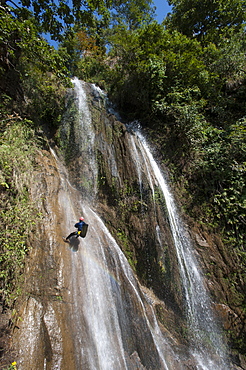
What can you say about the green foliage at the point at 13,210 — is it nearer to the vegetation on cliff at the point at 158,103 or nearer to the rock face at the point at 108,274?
the vegetation on cliff at the point at 158,103

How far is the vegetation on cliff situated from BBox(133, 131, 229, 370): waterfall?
1001 mm

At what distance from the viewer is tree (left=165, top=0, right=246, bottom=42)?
13258 mm

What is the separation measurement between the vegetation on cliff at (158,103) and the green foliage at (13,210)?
0.02m

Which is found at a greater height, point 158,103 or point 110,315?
point 158,103

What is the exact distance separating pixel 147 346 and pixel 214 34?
1737 cm

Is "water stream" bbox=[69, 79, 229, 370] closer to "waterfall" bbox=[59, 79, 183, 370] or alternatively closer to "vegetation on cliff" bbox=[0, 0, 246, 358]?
"waterfall" bbox=[59, 79, 183, 370]

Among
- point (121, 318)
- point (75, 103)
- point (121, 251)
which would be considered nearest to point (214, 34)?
point (75, 103)

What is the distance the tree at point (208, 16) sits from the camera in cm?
1326

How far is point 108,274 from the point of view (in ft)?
19.2

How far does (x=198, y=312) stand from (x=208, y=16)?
18822 mm

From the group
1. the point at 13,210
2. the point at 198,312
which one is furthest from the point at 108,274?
the point at 13,210

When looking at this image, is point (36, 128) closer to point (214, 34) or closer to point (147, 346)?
point (147, 346)

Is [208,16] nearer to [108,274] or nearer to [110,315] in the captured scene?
[108,274]

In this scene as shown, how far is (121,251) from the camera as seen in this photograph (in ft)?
22.8
